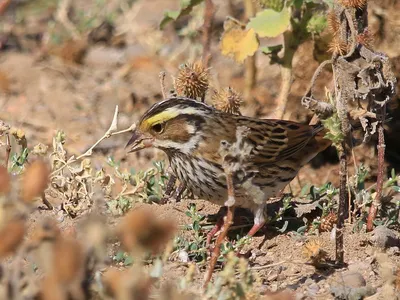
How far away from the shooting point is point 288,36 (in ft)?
21.5

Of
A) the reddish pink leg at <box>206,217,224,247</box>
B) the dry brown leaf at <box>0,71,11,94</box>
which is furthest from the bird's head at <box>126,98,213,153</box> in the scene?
the dry brown leaf at <box>0,71,11,94</box>

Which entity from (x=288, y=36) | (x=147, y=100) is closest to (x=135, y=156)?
(x=147, y=100)

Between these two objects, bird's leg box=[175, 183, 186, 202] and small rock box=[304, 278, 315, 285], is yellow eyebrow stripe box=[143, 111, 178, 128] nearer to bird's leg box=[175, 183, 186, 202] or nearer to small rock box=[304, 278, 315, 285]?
bird's leg box=[175, 183, 186, 202]

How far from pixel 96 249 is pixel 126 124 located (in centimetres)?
521

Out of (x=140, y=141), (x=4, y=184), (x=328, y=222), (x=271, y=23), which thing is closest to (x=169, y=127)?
(x=140, y=141)

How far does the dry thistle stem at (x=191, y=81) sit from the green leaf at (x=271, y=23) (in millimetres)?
593

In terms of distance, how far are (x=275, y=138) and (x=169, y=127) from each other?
2.40ft

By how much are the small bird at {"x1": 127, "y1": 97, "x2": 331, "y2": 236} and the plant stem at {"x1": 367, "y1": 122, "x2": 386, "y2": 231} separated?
2.06 feet

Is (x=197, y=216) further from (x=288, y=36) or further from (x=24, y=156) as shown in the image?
(x=288, y=36)

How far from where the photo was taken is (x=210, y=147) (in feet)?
18.2

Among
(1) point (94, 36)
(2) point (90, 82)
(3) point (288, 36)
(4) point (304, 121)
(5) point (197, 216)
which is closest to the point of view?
(5) point (197, 216)

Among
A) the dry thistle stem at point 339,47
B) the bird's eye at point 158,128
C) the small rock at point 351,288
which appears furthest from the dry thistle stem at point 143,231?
the bird's eye at point 158,128

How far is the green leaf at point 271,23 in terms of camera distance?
245 inches

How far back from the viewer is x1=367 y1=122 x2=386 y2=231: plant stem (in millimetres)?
5129
